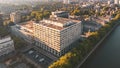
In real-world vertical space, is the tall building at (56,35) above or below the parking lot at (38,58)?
above

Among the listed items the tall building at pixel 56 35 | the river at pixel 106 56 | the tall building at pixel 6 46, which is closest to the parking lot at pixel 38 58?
the tall building at pixel 56 35

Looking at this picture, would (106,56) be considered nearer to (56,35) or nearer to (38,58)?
(56,35)

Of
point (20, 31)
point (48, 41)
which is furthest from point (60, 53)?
point (20, 31)

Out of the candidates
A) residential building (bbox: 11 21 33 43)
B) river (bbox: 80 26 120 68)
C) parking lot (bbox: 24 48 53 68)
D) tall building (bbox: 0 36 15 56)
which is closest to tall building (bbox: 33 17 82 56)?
parking lot (bbox: 24 48 53 68)

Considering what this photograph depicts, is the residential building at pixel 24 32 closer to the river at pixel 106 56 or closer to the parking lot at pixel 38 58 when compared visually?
the parking lot at pixel 38 58

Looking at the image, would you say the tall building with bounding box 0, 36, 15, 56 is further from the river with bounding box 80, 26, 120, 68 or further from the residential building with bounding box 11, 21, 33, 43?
the river with bounding box 80, 26, 120, 68

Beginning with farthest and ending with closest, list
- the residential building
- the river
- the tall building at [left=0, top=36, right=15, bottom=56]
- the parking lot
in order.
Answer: the residential building
the tall building at [left=0, top=36, right=15, bottom=56]
the river
the parking lot
